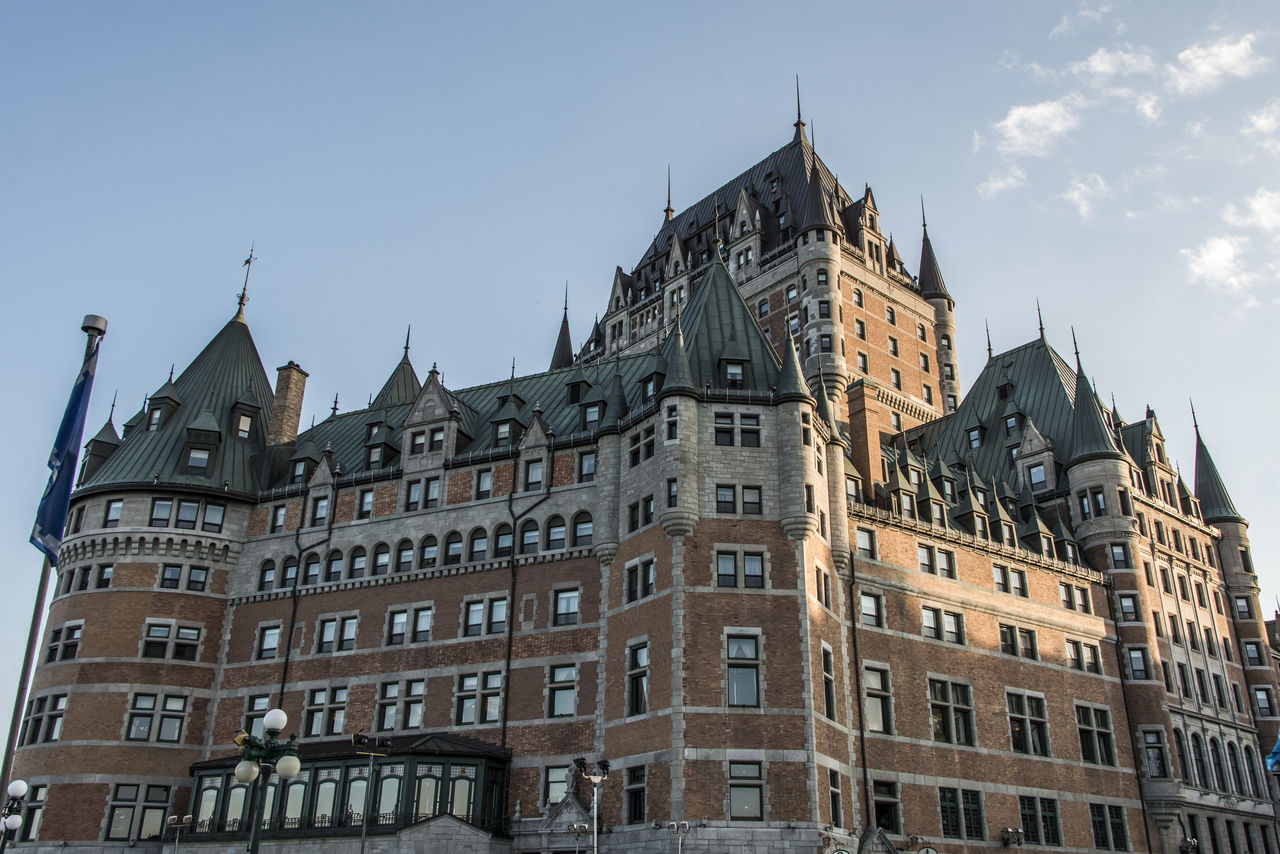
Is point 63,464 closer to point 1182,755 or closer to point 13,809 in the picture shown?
point 13,809

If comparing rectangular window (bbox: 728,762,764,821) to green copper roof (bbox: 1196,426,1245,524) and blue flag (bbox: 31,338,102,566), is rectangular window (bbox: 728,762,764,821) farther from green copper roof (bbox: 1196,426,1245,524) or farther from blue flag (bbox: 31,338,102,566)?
green copper roof (bbox: 1196,426,1245,524)

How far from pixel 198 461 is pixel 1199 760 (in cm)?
5369

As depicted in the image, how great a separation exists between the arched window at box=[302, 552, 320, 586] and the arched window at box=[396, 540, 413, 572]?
442cm

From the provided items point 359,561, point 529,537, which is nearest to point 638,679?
point 529,537

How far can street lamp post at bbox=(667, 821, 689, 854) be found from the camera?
1560 inches

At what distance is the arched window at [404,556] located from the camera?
175 feet

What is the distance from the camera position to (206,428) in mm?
59406

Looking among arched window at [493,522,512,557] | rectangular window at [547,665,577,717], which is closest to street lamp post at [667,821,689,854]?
rectangular window at [547,665,577,717]

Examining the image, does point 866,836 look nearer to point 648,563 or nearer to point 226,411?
point 648,563

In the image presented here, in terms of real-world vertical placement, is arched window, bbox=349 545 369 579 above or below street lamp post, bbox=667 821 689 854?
above

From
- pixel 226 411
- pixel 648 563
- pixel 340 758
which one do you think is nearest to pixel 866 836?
pixel 648 563

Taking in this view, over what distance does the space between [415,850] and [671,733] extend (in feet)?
34.1

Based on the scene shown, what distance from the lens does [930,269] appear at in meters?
92.2

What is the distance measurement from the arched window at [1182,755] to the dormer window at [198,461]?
167 ft
